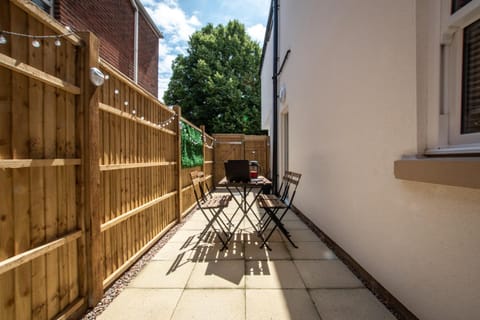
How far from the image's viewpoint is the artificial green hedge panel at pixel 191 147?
13.8ft

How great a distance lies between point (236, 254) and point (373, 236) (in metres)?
1.48

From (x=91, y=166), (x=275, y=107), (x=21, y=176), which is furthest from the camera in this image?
(x=275, y=107)

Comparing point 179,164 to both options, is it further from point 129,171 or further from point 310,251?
point 310,251

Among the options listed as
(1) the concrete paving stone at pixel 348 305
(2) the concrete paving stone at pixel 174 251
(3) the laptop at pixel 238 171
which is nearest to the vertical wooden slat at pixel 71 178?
(2) the concrete paving stone at pixel 174 251

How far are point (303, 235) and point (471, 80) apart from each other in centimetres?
260

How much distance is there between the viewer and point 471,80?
52.1 inches

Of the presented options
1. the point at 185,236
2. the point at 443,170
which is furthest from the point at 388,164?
the point at 185,236

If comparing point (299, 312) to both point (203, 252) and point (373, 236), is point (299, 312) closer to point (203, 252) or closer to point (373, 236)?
point (373, 236)

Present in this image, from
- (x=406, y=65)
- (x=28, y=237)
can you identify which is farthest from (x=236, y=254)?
(x=406, y=65)

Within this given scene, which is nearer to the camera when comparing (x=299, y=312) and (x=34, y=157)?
(x=34, y=157)

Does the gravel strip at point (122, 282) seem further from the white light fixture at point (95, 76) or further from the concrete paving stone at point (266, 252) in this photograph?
the white light fixture at point (95, 76)

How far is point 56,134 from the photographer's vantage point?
145 centimetres

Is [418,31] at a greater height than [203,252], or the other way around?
[418,31]

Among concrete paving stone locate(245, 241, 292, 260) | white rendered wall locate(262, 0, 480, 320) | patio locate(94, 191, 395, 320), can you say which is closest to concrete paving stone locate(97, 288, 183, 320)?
patio locate(94, 191, 395, 320)
